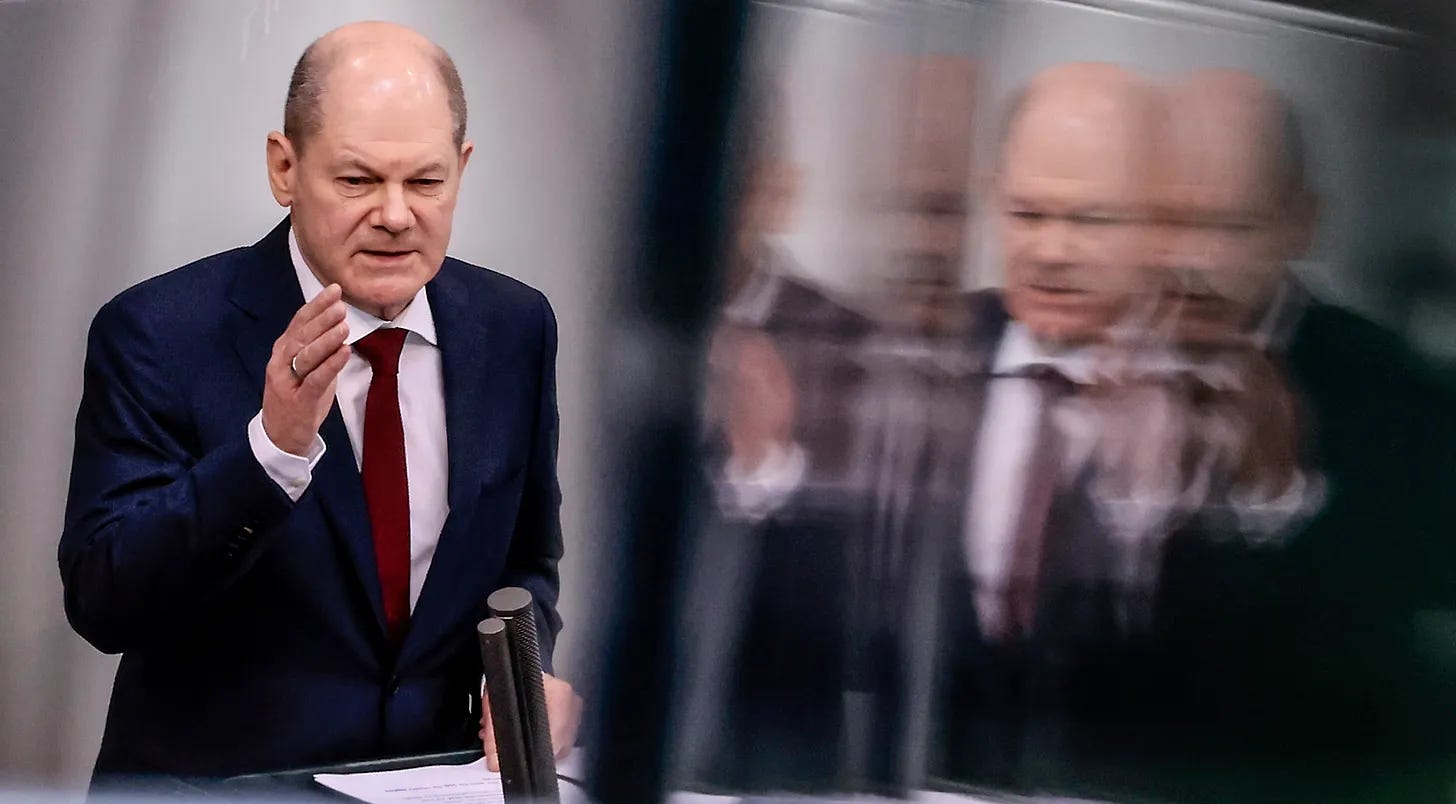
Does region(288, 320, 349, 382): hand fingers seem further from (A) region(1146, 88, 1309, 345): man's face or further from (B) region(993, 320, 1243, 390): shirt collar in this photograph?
(A) region(1146, 88, 1309, 345): man's face

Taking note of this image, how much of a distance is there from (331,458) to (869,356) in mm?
747

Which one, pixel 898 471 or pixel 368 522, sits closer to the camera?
pixel 368 522

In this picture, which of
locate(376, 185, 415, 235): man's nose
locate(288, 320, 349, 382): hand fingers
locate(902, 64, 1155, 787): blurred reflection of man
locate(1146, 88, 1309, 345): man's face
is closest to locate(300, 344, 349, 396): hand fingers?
locate(288, 320, 349, 382): hand fingers

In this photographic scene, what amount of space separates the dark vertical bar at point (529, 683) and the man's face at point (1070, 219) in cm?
117

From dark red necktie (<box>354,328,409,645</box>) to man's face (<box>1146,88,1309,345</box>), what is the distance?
1.07 meters

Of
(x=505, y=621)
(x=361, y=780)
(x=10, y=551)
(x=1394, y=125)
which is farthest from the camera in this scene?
(x=1394, y=125)

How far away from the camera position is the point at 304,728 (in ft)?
6.68

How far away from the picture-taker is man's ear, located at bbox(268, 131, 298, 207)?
203 centimetres

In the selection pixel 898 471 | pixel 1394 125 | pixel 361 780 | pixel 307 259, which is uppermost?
pixel 1394 125

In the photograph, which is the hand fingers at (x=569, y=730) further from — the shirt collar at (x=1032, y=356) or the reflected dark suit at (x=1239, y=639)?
the shirt collar at (x=1032, y=356)

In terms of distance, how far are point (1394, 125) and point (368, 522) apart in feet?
5.05

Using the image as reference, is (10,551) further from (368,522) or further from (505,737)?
(505,737)

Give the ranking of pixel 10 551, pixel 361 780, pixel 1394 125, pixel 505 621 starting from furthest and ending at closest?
pixel 1394 125, pixel 10 551, pixel 361 780, pixel 505 621

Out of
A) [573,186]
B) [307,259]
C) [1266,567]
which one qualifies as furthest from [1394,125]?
[307,259]
